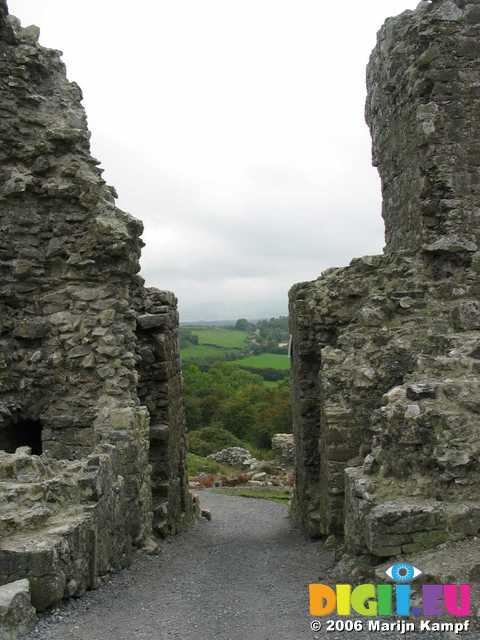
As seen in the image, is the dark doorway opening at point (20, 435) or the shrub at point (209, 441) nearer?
the dark doorway opening at point (20, 435)

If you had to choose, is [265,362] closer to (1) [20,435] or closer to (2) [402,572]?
A: (1) [20,435]

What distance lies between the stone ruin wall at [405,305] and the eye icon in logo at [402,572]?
0.90 meters

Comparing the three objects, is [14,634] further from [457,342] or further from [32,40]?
[32,40]

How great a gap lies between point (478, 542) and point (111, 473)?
4.20 m

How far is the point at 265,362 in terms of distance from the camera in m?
76.4

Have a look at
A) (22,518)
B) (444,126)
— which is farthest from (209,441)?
(22,518)

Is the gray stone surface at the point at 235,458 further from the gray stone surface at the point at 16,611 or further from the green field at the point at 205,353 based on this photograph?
the green field at the point at 205,353

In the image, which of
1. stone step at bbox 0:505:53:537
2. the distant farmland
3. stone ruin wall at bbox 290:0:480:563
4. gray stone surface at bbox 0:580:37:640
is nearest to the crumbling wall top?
stone ruin wall at bbox 290:0:480:563

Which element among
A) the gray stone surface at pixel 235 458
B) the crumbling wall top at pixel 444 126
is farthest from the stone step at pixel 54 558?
the gray stone surface at pixel 235 458

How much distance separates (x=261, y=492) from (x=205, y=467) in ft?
19.6

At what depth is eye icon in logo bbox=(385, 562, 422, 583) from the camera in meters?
5.71

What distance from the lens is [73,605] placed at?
20.0ft

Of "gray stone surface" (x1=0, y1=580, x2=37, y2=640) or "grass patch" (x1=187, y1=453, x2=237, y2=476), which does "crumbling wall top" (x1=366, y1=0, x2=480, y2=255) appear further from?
"grass patch" (x1=187, y1=453, x2=237, y2=476)

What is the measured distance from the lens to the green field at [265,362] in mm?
71819
